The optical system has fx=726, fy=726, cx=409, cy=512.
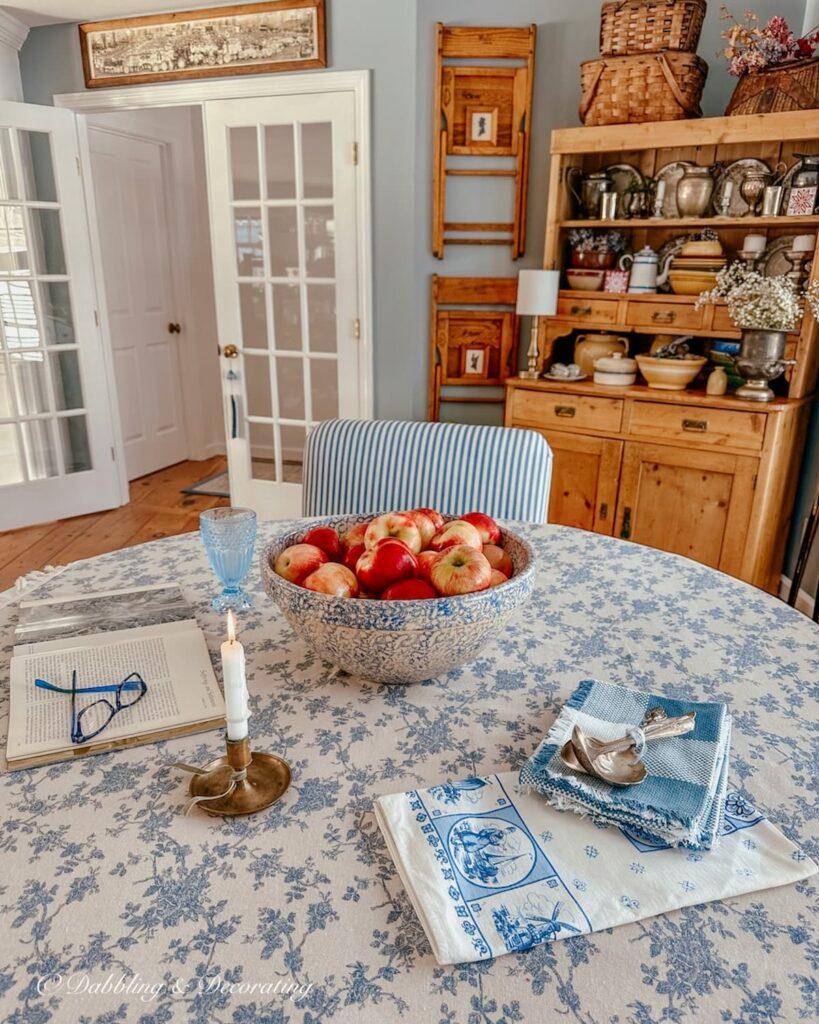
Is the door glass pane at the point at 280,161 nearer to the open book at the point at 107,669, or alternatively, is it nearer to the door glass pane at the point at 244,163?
the door glass pane at the point at 244,163

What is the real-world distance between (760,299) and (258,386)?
220 centimetres

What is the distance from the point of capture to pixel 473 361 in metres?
3.26

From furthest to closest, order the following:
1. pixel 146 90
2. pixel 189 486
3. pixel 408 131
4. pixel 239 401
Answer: pixel 189 486
pixel 239 401
pixel 146 90
pixel 408 131

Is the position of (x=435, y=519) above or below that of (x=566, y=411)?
above

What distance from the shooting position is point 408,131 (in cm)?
293

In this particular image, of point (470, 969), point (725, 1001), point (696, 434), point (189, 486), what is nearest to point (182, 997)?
point (470, 969)

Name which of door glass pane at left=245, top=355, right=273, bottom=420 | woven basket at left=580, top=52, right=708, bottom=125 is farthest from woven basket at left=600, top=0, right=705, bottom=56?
door glass pane at left=245, top=355, right=273, bottom=420

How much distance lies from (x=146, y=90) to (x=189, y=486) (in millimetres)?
2066

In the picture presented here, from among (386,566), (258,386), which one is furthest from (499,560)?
(258,386)

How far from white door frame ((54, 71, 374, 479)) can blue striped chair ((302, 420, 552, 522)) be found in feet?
5.16

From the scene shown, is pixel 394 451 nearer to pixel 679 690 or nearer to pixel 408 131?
pixel 679 690

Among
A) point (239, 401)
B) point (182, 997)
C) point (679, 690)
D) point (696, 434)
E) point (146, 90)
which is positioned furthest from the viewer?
point (239, 401)

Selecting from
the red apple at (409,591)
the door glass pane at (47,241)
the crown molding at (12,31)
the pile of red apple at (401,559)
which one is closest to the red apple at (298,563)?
the pile of red apple at (401,559)

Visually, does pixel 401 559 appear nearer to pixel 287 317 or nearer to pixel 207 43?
pixel 287 317
